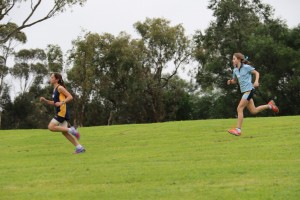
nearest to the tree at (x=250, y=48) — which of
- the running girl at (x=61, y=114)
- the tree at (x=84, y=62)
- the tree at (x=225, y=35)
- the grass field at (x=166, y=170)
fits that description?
the tree at (x=225, y=35)

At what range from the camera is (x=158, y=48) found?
7062 cm

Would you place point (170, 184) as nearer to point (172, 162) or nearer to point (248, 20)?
point (172, 162)

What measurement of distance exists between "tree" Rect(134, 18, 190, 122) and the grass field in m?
53.7

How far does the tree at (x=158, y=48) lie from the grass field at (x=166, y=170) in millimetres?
53659

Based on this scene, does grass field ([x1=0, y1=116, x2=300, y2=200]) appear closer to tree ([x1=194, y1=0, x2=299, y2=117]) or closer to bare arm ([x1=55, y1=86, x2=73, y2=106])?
bare arm ([x1=55, y1=86, x2=73, y2=106])

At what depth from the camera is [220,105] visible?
6762 cm

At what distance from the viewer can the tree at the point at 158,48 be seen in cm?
6919

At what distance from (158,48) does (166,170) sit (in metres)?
61.5

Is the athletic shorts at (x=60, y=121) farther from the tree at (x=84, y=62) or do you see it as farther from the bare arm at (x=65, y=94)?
the tree at (x=84, y=62)

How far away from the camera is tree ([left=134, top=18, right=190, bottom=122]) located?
6919 cm

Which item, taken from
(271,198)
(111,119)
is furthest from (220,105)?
(271,198)

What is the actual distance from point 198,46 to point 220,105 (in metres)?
8.67

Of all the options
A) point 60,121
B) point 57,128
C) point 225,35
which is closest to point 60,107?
point 60,121

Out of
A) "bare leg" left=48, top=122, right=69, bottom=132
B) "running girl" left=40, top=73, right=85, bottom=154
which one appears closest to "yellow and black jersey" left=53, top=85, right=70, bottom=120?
"running girl" left=40, top=73, right=85, bottom=154
